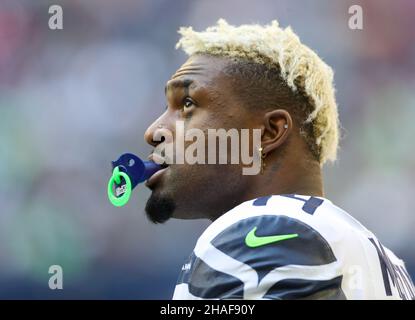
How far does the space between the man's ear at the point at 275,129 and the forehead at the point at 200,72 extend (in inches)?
9.8

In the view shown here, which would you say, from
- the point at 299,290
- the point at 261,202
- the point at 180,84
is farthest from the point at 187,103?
the point at 299,290

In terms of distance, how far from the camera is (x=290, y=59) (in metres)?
2.86

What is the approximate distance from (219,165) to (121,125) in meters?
4.36

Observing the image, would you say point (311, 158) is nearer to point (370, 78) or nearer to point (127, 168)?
point (127, 168)

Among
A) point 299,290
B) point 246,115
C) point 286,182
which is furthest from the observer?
point 246,115

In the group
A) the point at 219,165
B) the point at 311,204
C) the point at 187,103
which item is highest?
the point at 187,103

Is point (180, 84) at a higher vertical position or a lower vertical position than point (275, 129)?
higher

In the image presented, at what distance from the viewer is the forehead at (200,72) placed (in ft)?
9.18

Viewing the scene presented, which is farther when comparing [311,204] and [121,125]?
[121,125]

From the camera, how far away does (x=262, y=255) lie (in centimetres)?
205

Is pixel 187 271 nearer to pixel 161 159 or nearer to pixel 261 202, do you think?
pixel 261 202

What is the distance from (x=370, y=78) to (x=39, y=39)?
122 inches
